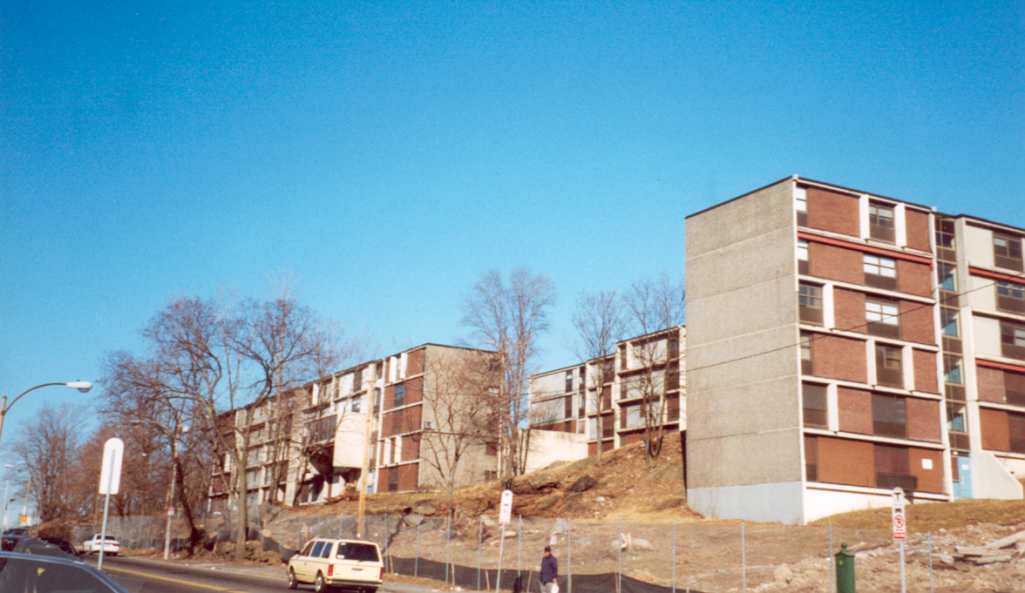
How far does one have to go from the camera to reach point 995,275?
6219cm

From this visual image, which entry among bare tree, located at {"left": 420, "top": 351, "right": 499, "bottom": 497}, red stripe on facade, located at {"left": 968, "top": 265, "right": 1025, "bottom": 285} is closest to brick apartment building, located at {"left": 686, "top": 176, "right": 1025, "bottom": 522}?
red stripe on facade, located at {"left": 968, "top": 265, "right": 1025, "bottom": 285}

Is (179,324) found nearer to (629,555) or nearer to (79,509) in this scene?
(629,555)

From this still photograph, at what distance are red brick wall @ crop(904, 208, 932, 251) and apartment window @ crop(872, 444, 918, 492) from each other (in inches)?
504

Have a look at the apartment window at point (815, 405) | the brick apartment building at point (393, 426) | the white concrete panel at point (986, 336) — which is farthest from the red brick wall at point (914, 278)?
the brick apartment building at point (393, 426)

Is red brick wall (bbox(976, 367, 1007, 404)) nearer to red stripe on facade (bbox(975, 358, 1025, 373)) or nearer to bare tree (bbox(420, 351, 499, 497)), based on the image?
red stripe on facade (bbox(975, 358, 1025, 373))

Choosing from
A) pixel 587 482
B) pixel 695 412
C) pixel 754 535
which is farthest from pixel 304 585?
pixel 587 482

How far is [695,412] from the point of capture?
57438 mm

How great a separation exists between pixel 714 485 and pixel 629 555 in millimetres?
16614

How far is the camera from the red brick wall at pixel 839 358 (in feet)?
171

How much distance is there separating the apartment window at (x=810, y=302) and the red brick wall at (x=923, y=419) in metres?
7.47

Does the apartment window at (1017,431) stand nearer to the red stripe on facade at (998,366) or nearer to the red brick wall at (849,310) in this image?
the red stripe on facade at (998,366)

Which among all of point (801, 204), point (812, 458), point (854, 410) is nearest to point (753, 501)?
point (812, 458)

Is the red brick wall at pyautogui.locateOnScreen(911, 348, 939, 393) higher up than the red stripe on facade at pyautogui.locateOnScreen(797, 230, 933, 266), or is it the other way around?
the red stripe on facade at pyautogui.locateOnScreen(797, 230, 933, 266)

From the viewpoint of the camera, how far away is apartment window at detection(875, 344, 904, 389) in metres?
54.2
